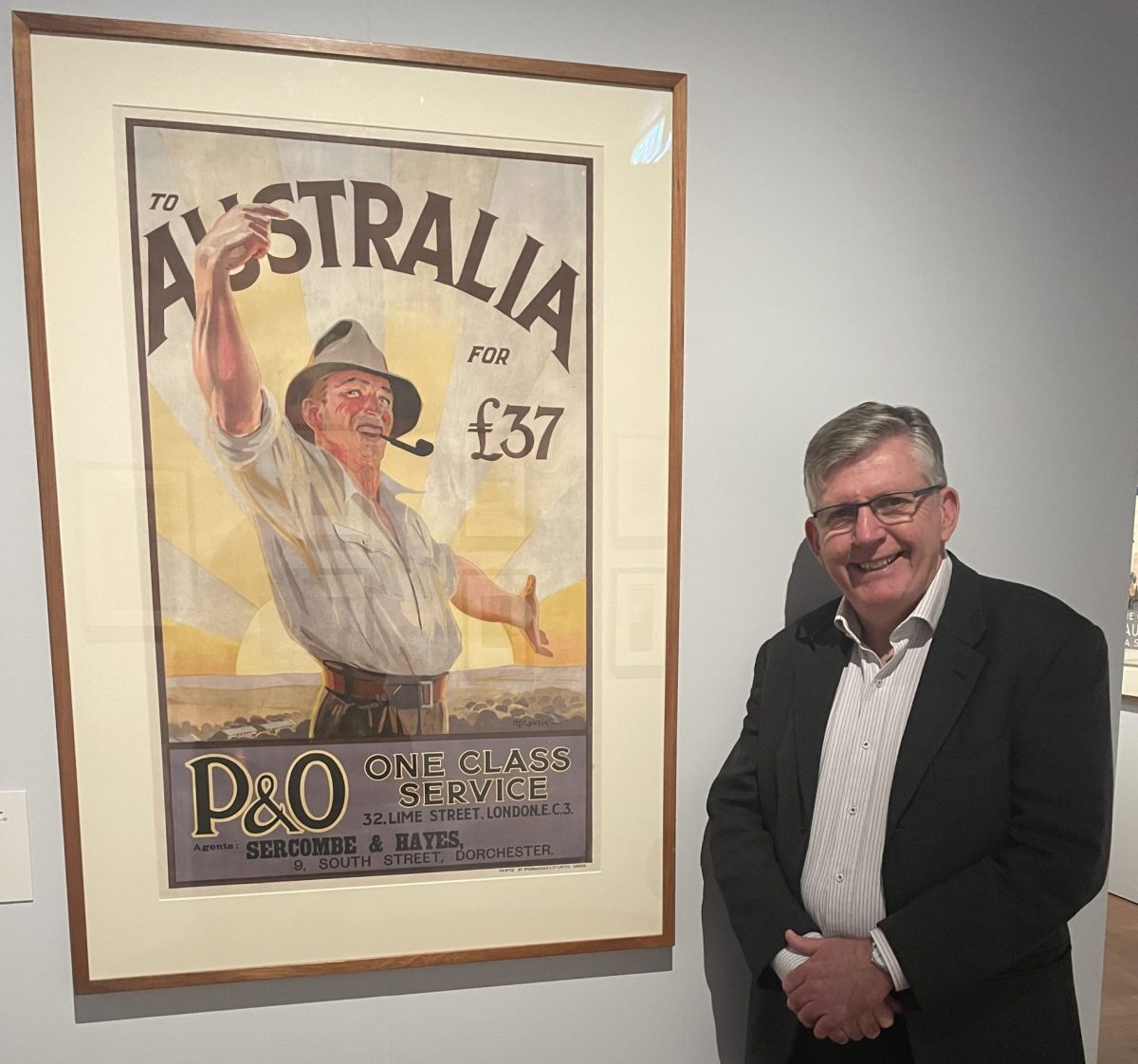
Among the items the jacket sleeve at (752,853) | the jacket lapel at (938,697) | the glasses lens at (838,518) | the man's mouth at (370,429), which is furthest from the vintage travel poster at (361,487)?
the jacket lapel at (938,697)

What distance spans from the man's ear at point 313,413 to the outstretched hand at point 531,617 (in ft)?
1.32

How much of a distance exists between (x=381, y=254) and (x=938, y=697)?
40.9 inches

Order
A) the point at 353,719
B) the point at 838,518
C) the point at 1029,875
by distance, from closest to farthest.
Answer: the point at 1029,875 → the point at 838,518 → the point at 353,719

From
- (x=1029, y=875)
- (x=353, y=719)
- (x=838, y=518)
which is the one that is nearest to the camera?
(x=1029, y=875)

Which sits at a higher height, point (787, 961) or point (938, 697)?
point (938, 697)

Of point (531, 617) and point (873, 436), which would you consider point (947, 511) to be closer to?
point (873, 436)

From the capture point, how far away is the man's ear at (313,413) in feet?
3.97

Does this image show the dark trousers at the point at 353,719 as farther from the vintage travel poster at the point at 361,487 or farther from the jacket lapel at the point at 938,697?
the jacket lapel at the point at 938,697

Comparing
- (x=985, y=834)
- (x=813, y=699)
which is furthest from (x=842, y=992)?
(x=813, y=699)

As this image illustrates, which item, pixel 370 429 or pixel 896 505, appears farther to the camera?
pixel 370 429

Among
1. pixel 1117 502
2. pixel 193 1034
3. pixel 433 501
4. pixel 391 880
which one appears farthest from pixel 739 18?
pixel 193 1034

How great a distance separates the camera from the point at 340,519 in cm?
123

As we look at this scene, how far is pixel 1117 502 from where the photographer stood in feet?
4.84

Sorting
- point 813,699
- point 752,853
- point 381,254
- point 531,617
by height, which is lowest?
point 752,853
